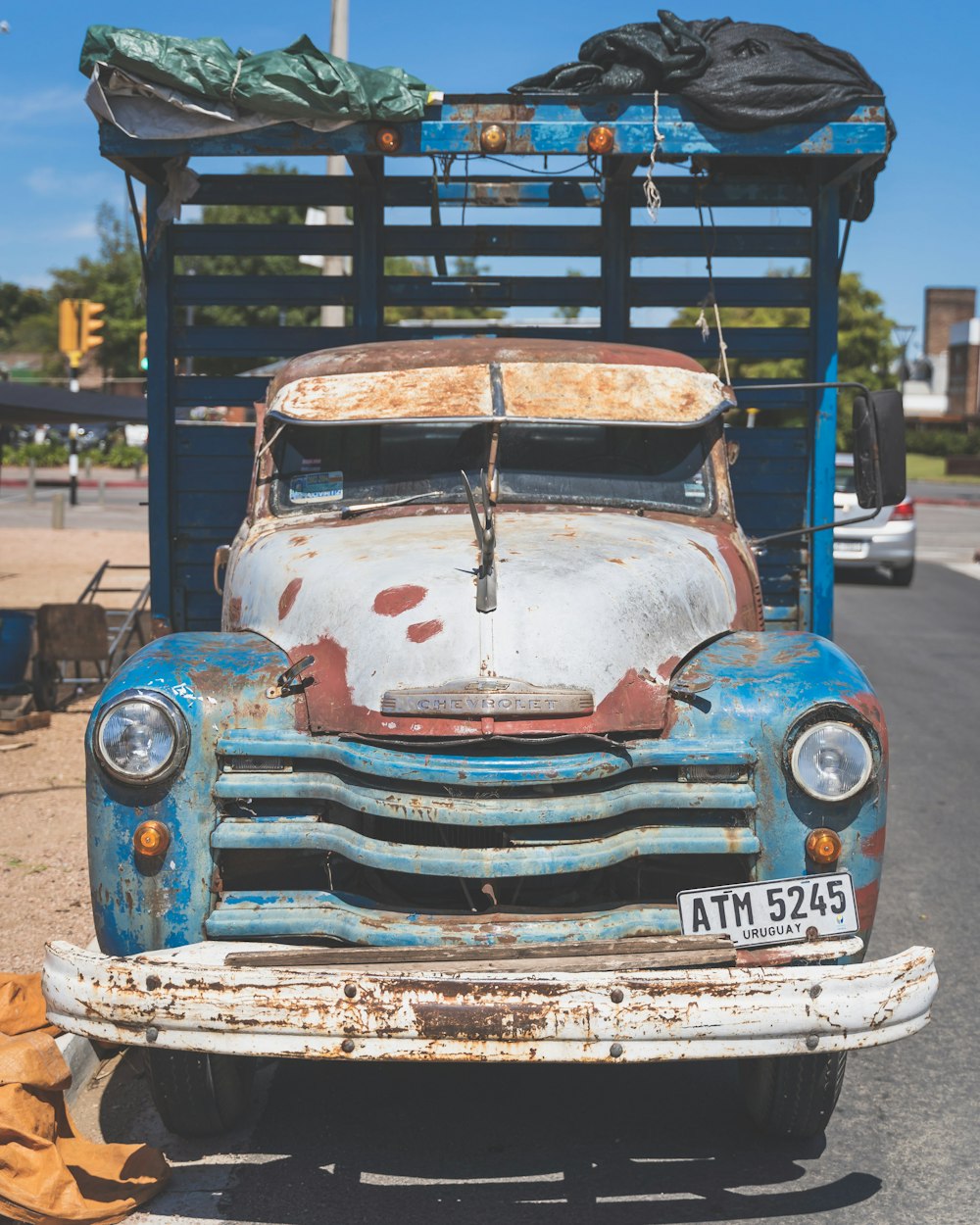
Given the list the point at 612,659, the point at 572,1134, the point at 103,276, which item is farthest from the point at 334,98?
the point at 103,276

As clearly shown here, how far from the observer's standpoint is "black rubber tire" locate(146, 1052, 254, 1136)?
3967 mm

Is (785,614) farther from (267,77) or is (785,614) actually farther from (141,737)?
(141,737)

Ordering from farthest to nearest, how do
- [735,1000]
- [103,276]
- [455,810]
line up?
[103,276]
[455,810]
[735,1000]

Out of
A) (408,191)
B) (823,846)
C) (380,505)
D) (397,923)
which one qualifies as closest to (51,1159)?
(397,923)

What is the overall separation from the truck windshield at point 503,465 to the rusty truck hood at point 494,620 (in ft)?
1.11

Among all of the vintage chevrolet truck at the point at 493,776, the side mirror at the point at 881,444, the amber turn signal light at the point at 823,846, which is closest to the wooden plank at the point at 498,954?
the vintage chevrolet truck at the point at 493,776

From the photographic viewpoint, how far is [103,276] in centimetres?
6675

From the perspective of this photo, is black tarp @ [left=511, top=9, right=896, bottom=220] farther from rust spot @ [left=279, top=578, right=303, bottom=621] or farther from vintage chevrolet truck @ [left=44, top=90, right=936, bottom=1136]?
rust spot @ [left=279, top=578, right=303, bottom=621]

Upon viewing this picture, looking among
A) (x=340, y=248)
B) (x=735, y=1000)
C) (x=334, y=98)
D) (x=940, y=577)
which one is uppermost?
(x=334, y=98)

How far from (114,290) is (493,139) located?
5746 centimetres

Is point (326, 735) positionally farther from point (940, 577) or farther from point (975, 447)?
point (975, 447)

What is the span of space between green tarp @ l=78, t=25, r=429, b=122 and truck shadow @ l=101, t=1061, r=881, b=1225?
373cm

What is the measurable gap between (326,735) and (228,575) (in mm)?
1440

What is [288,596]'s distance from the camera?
4.46m
